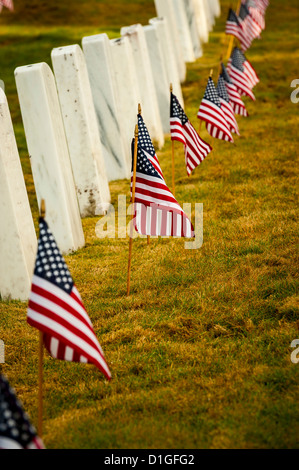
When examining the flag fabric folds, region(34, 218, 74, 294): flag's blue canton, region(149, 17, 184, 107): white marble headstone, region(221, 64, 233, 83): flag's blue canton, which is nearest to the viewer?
region(34, 218, 74, 294): flag's blue canton

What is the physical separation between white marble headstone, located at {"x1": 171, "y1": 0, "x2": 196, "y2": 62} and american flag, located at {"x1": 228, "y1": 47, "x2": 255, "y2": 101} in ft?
13.0

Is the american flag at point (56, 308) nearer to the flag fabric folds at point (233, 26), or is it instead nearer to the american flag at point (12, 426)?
the american flag at point (12, 426)

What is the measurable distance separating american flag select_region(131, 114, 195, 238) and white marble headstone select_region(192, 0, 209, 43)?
36.1ft

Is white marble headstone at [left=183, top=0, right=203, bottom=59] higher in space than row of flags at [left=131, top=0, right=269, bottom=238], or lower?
higher

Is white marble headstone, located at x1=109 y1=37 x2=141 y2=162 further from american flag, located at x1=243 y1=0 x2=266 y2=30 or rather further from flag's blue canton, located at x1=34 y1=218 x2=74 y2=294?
american flag, located at x1=243 y1=0 x2=266 y2=30

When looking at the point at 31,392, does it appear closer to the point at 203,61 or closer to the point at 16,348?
the point at 16,348

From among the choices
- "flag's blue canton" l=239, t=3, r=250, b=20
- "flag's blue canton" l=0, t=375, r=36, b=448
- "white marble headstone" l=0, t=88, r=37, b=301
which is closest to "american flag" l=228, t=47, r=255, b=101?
"flag's blue canton" l=239, t=3, r=250, b=20


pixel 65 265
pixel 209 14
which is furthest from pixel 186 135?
pixel 209 14

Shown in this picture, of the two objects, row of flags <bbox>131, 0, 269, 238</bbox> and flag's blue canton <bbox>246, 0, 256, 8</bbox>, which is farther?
flag's blue canton <bbox>246, 0, 256, 8</bbox>

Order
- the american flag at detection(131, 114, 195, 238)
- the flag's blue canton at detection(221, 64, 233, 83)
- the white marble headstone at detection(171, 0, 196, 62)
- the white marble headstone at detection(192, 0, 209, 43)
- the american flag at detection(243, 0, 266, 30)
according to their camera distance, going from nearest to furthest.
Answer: the american flag at detection(131, 114, 195, 238), the flag's blue canton at detection(221, 64, 233, 83), the white marble headstone at detection(171, 0, 196, 62), the american flag at detection(243, 0, 266, 30), the white marble headstone at detection(192, 0, 209, 43)

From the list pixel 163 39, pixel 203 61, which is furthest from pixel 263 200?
pixel 203 61

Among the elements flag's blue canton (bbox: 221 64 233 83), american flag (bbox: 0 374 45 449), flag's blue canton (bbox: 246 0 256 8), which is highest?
flag's blue canton (bbox: 246 0 256 8)

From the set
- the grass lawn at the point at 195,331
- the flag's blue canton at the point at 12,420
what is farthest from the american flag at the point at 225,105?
the flag's blue canton at the point at 12,420

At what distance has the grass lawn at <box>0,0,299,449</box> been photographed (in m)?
3.63
